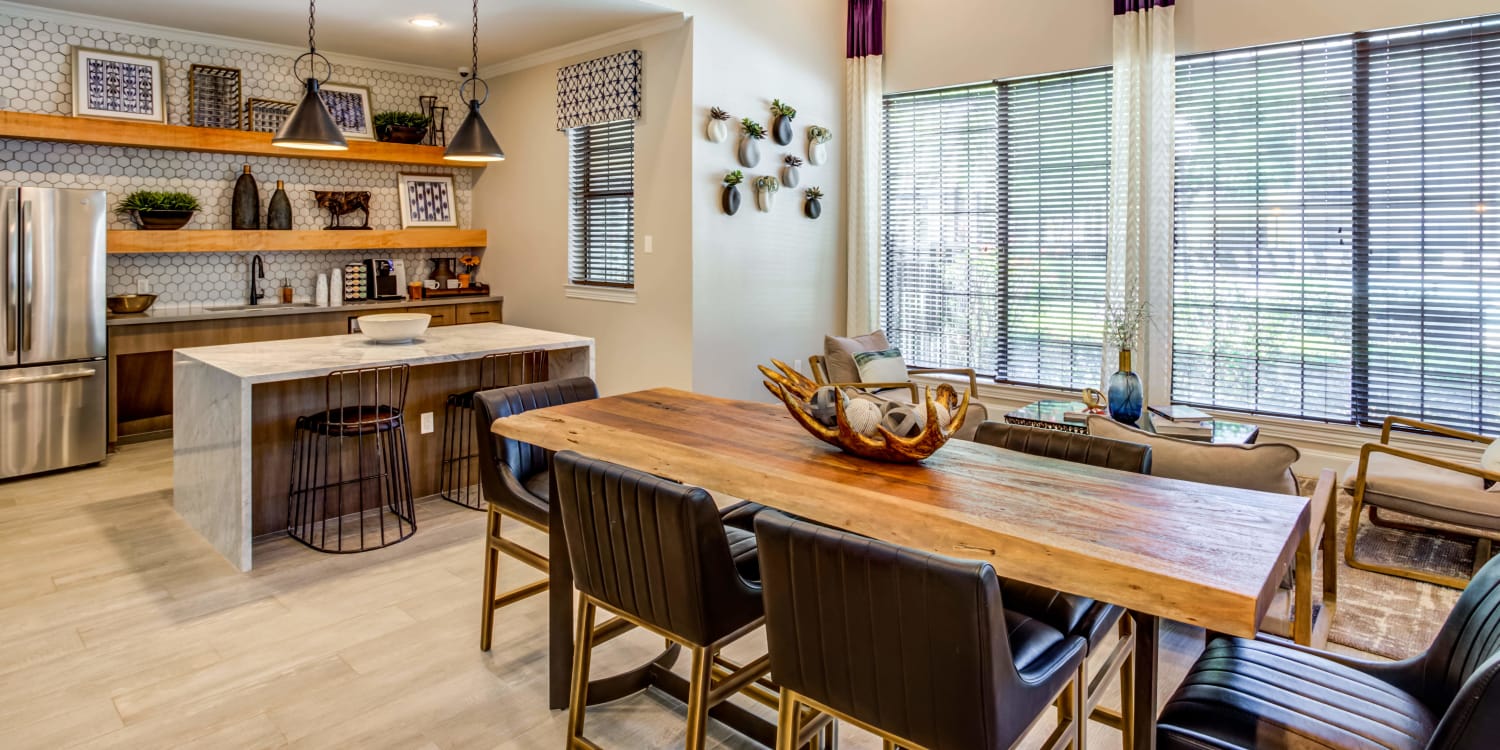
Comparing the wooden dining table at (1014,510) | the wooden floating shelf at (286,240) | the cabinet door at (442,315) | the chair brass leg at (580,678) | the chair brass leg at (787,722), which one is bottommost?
the chair brass leg at (580,678)

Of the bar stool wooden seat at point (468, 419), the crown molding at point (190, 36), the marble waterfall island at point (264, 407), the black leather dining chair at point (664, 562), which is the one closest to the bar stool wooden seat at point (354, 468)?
the marble waterfall island at point (264, 407)

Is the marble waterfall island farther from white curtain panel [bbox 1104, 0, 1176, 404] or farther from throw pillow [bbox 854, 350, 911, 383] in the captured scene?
white curtain panel [bbox 1104, 0, 1176, 404]

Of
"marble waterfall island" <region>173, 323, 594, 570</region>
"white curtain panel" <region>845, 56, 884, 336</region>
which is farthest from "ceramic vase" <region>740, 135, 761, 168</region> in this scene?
"marble waterfall island" <region>173, 323, 594, 570</region>

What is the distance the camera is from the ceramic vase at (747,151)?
5.77 metres

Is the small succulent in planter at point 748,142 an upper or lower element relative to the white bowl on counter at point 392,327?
upper

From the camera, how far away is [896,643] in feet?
4.51

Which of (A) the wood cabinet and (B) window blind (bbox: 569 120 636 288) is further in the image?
(B) window blind (bbox: 569 120 636 288)

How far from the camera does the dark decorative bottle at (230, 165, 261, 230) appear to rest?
6066mm

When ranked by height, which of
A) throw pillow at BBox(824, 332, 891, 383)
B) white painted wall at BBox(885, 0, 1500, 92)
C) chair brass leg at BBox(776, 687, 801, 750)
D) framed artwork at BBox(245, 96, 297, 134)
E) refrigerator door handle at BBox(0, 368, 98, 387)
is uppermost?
white painted wall at BBox(885, 0, 1500, 92)

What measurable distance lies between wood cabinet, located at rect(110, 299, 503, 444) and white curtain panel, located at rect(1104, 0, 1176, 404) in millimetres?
5319

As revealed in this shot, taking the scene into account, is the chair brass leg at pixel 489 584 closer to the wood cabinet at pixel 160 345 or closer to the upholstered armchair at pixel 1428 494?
the upholstered armchair at pixel 1428 494

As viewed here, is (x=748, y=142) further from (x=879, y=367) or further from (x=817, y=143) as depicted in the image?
(x=879, y=367)

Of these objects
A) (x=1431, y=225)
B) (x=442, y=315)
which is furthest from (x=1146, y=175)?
(x=442, y=315)

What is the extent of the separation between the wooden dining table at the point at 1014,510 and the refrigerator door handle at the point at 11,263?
13.4 feet
